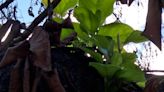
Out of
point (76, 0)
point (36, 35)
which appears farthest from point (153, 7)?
point (76, 0)

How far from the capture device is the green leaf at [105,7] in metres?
0.45

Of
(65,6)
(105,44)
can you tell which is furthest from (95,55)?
(65,6)

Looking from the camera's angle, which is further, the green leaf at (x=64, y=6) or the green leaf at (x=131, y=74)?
the green leaf at (x=64, y=6)

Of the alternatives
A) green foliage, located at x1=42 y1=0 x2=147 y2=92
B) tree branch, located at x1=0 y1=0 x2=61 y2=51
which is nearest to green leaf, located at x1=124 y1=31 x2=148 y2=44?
green foliage, located at x1=42 y1=0 x2=147 y2=92

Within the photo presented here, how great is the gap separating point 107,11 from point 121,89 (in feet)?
0.33

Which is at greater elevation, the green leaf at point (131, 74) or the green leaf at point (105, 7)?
the green leaf at point (105, 7)

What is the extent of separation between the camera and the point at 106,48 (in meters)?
0.42

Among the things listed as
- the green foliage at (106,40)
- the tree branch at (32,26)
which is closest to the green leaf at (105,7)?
the green foliage at (106,40)

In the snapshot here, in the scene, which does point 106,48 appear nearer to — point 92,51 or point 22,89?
point 92,51

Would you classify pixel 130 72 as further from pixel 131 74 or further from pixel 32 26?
pixel 32 26

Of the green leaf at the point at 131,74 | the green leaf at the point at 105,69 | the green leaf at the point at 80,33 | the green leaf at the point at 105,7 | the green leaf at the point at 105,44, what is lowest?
the green leaf at the point at 131,74

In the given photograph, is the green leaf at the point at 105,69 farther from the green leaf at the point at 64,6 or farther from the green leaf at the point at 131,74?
the green leaf at the point at 64,6

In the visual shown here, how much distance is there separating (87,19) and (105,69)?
0.08 metres

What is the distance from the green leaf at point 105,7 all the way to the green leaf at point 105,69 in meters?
0.08
